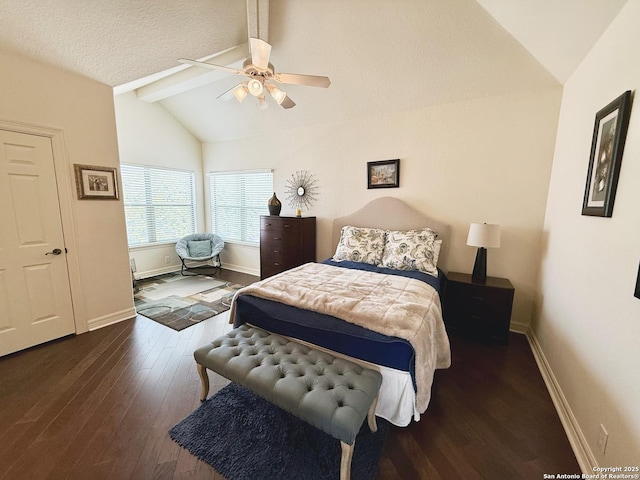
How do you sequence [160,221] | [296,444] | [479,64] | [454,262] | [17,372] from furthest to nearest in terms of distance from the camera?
[160,221]
[454,262]
[479,64]
[17,372]
[296,444]

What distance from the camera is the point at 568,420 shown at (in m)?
1.61

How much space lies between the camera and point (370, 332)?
157 cm

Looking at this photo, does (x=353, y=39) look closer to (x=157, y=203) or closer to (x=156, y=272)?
(x=157, y=203)

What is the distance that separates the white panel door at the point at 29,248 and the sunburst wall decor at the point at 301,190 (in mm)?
2788

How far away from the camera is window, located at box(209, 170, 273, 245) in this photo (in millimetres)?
4805

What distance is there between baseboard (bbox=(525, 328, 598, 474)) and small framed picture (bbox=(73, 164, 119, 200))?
443 cm

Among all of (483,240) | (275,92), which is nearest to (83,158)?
(275,92)

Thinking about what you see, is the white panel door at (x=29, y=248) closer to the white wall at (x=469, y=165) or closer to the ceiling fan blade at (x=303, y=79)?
the ceiling fan blade at (x=303, y=79)

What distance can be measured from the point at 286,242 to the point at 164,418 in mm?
2521

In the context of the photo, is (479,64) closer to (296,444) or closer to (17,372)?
(296,444)

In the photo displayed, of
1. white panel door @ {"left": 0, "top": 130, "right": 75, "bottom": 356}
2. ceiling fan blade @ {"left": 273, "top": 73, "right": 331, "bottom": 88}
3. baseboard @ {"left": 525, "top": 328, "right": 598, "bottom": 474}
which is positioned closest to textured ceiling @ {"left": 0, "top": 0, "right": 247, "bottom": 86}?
white panel door @ {"left": 0, "top": 130, "right": 75, "bottom": 356}

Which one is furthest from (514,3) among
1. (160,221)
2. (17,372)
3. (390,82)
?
(160,221)

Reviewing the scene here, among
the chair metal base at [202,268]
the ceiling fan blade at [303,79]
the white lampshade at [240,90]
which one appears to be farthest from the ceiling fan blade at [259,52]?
the chair metal base at [202,268]

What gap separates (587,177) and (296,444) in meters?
2.60
